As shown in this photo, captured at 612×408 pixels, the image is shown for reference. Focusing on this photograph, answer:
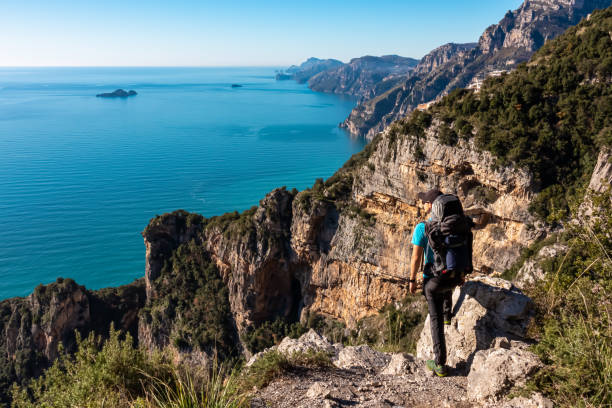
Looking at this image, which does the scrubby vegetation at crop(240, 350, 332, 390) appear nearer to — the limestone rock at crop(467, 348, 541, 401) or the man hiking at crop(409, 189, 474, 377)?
the man hiking at crop(409, 189, 474, 377)

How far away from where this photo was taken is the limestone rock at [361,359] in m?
6.16

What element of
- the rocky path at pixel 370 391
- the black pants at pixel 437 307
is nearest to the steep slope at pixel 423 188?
the black pants at pixel 437 307

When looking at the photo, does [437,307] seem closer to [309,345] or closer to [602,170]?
[309,345]

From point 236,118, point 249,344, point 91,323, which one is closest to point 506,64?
point 236,118

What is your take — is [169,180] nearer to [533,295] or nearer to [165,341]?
[165,341]

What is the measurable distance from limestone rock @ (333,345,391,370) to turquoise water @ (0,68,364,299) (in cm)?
4526

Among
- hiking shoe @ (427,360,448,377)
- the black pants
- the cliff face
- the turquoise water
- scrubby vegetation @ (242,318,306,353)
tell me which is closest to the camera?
the black pants

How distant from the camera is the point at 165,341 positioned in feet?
102

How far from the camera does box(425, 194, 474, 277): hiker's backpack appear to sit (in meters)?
4.35

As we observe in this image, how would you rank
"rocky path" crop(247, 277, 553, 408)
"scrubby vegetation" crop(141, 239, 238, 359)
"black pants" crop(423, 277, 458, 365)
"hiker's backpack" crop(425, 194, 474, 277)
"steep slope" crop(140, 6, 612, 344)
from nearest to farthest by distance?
1. "rocky path" crop(247, 277, 553, 408)
2. "hiker's backpack" crop(425, 194, 474, 277)
3. "black pants" crop(423, 277, 458, 365)
4. "steep slope" crop(140, 6, 612, 344)
5. "scrubby vegetation" crop(141, 239, 238, 359)

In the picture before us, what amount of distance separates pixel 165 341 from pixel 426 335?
30730 millimetres

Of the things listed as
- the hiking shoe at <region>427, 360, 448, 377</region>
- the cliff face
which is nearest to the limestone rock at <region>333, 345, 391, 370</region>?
the hiking shoe at <region>427, 360, 448, 377</region>

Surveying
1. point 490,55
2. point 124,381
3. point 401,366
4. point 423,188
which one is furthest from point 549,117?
point 490,55

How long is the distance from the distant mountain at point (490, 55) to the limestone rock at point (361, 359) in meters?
110
